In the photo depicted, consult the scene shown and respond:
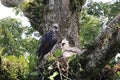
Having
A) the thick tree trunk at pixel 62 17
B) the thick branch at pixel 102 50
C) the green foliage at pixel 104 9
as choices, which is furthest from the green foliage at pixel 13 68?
the green foliage at pixel 104 9

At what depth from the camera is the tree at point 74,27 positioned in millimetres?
4500

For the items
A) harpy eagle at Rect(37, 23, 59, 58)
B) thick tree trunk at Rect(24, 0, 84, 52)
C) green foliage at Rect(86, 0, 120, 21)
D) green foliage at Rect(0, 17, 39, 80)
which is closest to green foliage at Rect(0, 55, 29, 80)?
green foliage at Rect(0, 17, 39, 80)

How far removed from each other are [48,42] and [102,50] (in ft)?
4.94

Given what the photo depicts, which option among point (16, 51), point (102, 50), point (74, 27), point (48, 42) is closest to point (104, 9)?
point (16, 51)

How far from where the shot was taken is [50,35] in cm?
603

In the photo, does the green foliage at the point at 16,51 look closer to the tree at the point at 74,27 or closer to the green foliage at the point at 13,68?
the green foliage at the point at 13,68

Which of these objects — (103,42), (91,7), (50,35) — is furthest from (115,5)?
(103,42)

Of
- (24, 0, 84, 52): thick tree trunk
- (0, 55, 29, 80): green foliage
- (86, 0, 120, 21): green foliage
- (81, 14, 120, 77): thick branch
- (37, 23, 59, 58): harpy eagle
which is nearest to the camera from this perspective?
(81, 14, 120, 77): thick branch

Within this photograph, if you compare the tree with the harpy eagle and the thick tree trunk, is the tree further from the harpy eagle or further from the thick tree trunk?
the harpy eagle

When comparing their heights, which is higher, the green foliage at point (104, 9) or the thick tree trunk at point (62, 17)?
the thick tree trunk at point (62, 17)

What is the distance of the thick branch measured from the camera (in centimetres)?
446

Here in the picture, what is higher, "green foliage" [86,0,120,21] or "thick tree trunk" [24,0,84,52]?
"thick tree trunk" [24,0,84,52]

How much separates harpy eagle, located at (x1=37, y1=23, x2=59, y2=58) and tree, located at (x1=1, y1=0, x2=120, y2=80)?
239 millimetres

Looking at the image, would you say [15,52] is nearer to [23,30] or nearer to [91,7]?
[23,30]
